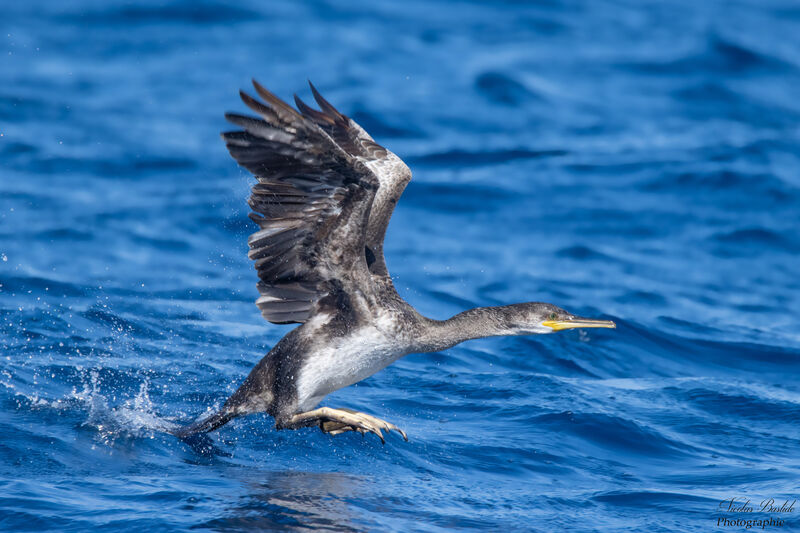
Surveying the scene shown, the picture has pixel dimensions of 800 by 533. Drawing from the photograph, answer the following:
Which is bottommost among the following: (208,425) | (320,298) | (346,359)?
(208,425)

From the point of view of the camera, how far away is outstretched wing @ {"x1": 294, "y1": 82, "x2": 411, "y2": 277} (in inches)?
292

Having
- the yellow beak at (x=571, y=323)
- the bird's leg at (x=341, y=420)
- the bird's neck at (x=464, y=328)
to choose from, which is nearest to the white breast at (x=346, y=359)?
the bird's leg at (x=341, y=420)

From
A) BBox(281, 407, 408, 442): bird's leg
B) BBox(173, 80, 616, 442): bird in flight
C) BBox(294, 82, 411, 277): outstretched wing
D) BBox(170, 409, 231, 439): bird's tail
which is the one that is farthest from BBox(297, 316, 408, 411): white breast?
BBox(294, 82, 411, 277): outstretched wing

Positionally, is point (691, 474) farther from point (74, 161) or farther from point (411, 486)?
point (74, 161)

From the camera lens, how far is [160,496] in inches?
232

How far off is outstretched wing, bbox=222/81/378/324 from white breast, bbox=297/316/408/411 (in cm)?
31

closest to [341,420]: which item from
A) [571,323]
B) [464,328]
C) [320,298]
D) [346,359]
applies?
[346,359]

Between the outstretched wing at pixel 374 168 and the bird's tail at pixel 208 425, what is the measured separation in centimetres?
143

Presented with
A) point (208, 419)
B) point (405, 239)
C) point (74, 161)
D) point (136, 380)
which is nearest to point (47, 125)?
point (74, 161)

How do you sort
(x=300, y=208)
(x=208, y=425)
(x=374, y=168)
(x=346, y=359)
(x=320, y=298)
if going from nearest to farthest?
(x=300, y=208), (x=346, y=359), (x=320, y=298), (x=208, y=425), (x=374, y=168)

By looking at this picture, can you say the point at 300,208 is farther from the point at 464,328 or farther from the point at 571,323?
the point at 571,323

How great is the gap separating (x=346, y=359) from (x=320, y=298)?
47cm

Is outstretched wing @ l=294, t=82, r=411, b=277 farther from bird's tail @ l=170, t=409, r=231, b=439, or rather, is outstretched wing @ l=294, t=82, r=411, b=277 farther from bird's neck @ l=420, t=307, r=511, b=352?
bird's tail @ l=170, t=409, r=231, b=439

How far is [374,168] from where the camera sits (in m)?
7.71
